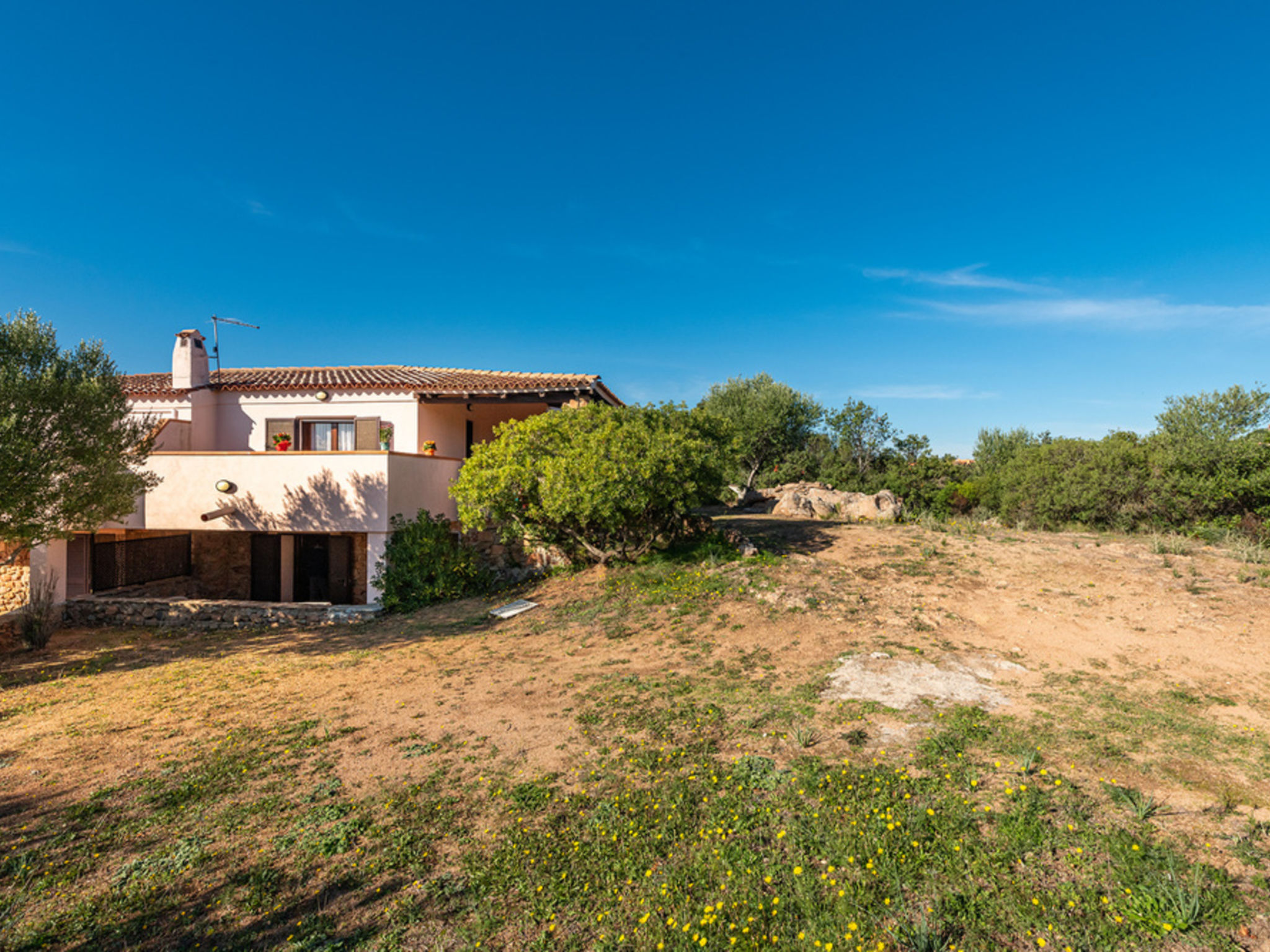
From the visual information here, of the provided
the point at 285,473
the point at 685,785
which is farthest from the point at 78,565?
the point at 685,785

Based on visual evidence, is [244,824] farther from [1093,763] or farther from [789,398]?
[789,398]

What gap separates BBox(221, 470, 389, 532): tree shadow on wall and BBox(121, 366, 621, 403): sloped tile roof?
419 centimetres

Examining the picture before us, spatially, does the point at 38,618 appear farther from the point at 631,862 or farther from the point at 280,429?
the point at 631,862

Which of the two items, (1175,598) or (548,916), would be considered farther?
(1175,598)

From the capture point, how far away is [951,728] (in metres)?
6.81

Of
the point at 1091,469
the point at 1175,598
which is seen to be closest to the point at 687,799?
the point at 1175,598

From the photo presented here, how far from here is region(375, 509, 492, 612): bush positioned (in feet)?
49.0

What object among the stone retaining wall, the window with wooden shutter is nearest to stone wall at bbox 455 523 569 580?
the stone retaining wall

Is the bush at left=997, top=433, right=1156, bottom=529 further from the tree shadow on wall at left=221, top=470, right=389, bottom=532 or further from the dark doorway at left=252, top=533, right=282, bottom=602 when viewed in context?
the dark doorway at left=252, top=533, right=282, bottom=602

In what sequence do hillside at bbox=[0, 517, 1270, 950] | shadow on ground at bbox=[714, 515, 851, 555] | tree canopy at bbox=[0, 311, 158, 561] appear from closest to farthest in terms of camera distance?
hillside at bbox=[0, 517, 1270, 950]
tree canopy at bbox=[0, 311, 158, 561]
shadow on ground at bbox=[714, 515, 851, 555]

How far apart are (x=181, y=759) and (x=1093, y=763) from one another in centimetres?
1040

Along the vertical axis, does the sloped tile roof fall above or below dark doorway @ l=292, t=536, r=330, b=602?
above

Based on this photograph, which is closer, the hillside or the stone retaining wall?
the hillside

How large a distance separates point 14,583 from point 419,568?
11.1m
